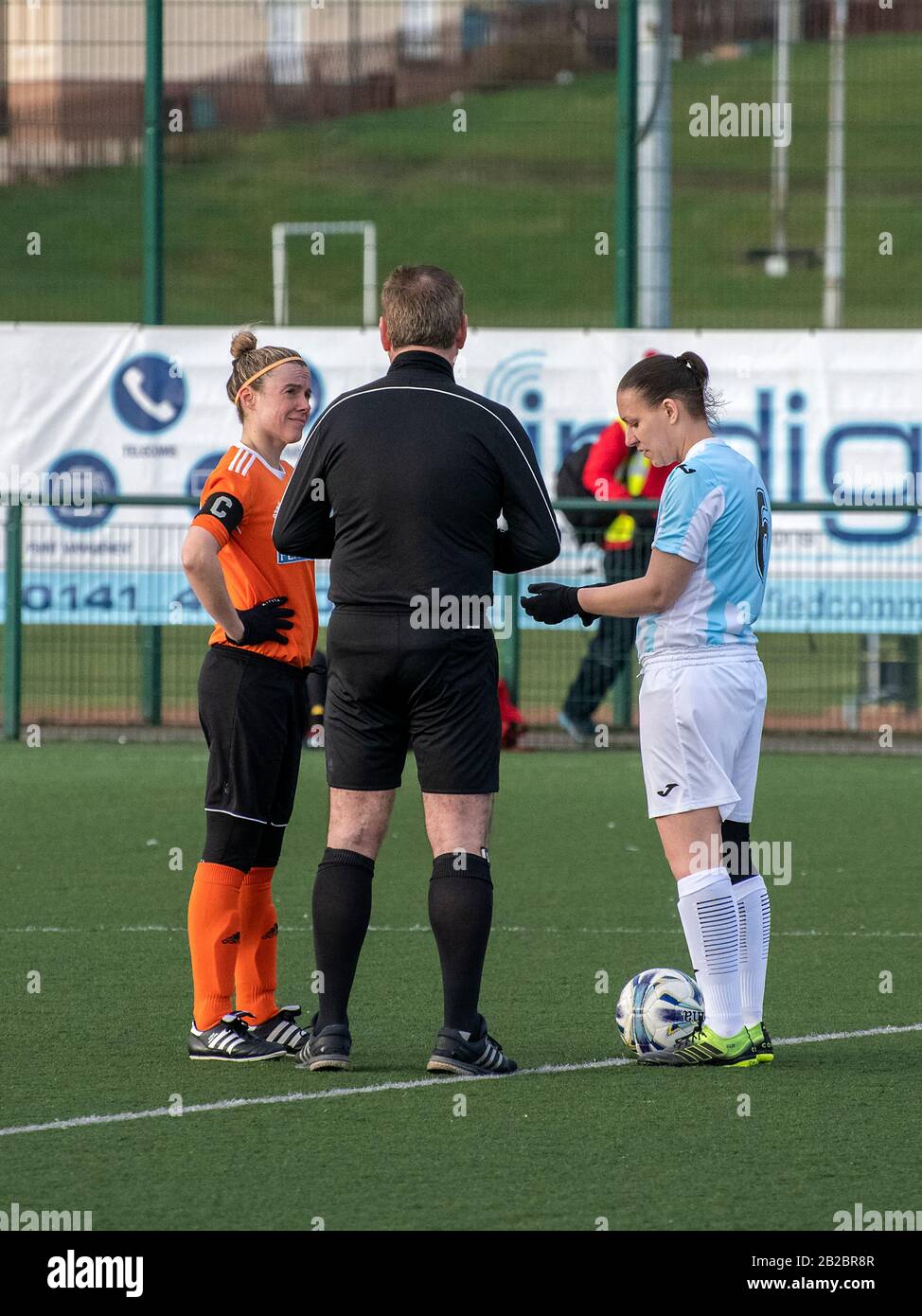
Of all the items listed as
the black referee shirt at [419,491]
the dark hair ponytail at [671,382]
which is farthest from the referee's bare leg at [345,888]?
the dark hair ponytail at [671,382]

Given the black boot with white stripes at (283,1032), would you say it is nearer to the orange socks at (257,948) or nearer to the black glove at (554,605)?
the orange socks at (257,948)

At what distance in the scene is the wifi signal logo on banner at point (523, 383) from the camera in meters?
14.2

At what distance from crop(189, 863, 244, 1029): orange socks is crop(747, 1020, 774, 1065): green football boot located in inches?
56.9

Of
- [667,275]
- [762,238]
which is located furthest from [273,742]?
[762,238]

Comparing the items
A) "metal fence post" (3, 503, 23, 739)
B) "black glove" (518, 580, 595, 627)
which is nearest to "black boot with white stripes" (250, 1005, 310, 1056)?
"black glove" (518, 580, 595, 627)

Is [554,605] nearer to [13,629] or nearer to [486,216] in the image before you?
[13,629]

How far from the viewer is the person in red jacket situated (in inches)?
519

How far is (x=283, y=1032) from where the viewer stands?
5992 millimetres

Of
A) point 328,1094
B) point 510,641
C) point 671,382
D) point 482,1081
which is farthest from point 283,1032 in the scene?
point 510,641

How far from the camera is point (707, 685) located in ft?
18.4

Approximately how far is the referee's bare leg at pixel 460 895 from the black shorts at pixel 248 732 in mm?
549

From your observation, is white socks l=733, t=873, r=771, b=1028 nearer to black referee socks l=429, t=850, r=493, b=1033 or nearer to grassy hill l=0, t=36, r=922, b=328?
black referee socks l=429, t=850, r=493, b=1033

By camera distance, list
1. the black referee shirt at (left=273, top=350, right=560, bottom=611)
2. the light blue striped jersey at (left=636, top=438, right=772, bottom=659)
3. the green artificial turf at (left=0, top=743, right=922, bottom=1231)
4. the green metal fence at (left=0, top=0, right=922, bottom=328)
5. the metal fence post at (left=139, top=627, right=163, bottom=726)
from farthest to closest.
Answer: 1. the green metal fence at (left=0, top=0, right=922, bottom=328)
2. the metal fence post at (left=139, top=627, right=163, bottom=726)
3. the light blue striped jersey at (left=636, top=438, right=772, bottom=659)
4. the black referee shirt at (left=273, top=350, right=560, bottom=611)
5. the green artificial turf at (left=0, top=743, right=922, bottom=1231)

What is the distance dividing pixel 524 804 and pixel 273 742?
5.39 m
